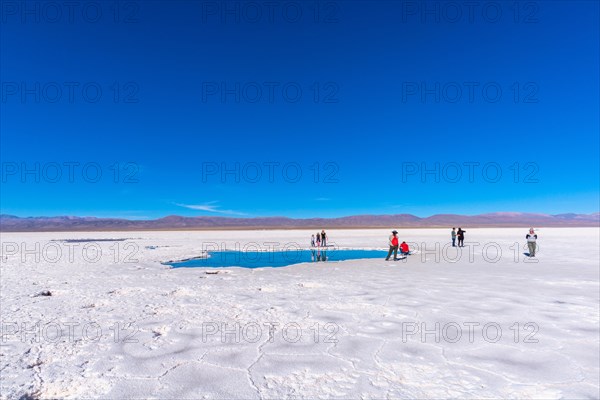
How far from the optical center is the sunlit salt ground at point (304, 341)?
3.53 m

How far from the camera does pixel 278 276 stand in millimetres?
11633

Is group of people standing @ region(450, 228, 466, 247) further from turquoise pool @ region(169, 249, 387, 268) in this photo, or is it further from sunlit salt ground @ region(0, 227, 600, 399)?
sunlit salt ground @ region(0, 227, 600, 399)

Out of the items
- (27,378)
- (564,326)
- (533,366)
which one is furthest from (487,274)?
(27,378)

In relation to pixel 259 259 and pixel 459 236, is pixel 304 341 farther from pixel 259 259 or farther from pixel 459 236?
pixel 459 236

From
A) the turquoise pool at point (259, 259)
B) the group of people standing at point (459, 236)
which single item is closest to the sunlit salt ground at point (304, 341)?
the turquoise pool at point (259, 259)

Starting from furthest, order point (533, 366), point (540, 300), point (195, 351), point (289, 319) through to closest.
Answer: point (540, 300) → point (289, 319) → point (195, 351) → point (533, 366)

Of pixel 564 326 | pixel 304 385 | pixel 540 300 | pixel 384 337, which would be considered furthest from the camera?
pixel 540 300

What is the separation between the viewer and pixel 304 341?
4875mm

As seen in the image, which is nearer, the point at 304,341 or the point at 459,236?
the point at 304,341

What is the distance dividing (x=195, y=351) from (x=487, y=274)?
10.4 meters

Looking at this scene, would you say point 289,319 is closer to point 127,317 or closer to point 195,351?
point 195,351

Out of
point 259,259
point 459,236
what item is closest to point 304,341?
point 259,259

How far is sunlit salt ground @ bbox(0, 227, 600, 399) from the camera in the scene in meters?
3.53

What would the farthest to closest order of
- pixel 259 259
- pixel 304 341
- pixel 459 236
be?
1. pixel 459 236
2. pixel 259 259
3. pixel 304 341
